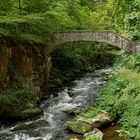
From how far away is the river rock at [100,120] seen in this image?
749 inches

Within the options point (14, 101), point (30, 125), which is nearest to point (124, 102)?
point (30, 125)

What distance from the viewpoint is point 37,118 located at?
21.2 meters

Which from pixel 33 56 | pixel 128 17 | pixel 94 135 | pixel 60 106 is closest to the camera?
pixel 94 135

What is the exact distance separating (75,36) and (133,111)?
11.3 meters

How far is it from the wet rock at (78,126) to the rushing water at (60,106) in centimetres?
41

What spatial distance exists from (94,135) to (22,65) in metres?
8.42

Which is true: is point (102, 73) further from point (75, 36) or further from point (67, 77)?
point (75, 36)

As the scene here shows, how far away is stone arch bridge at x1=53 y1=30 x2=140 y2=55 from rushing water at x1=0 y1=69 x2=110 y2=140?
141 inches

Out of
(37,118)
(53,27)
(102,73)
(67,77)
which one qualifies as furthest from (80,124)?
(102,73)

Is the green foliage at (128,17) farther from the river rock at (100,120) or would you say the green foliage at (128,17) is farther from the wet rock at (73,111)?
the river rock at (100,120)

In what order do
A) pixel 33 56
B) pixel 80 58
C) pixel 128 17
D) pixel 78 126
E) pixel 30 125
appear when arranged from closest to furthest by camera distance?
pixel 78 126, pixel 30 125, pixel 33 56, pixel 128 17, pixel 80 58

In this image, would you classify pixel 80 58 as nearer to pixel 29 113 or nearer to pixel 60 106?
pixel 60 106

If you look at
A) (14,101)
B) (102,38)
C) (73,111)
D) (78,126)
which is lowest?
(73,111)

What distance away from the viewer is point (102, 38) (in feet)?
90.7
